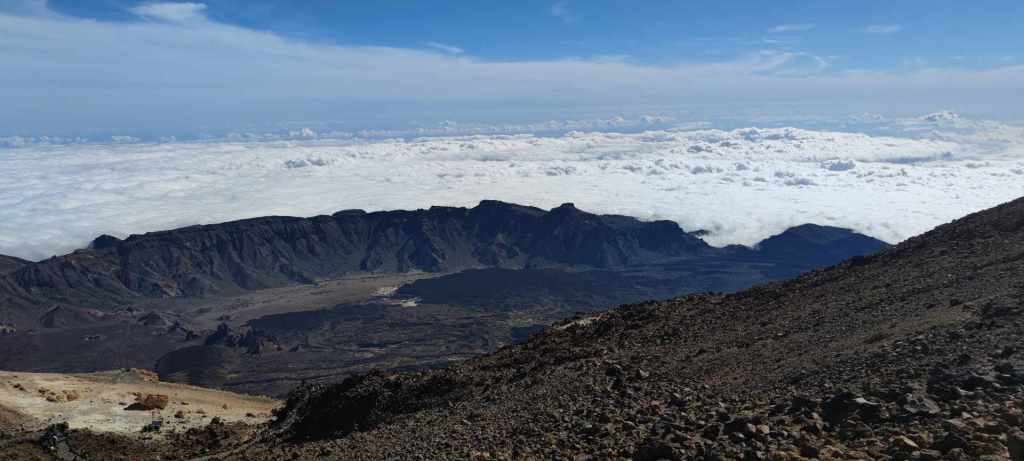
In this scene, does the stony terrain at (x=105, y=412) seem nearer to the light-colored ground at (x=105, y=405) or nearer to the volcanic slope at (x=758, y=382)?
the light-colored ground at (x=105, y=405)

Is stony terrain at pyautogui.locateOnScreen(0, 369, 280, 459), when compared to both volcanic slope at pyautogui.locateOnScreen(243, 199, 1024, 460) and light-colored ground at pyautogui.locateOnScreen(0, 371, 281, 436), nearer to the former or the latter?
light-colored ground at pyautogui.locateOnScreen(0, 371, 281, 436)

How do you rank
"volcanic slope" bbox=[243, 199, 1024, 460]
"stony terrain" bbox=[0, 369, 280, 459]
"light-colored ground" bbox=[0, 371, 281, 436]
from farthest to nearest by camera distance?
1. "light-colored ground" bbox=[0, 371, 281, 436]
2. "stony terrain" bbox=[0, 369, 280, 459]
3. "volcanic slope" bbox=[243, 199, 1024, 460]

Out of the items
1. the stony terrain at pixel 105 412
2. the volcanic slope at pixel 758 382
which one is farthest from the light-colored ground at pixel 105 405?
the volcanic slope at pixel 758 382

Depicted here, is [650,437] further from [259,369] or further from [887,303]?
[259,369]

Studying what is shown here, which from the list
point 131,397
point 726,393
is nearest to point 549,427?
point 726,393

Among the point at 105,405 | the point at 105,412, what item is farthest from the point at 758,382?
the point at 105,405

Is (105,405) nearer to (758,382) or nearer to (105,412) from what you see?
(105,412)

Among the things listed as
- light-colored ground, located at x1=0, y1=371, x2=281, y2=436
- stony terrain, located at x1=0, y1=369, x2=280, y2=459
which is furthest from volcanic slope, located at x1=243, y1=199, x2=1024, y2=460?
light-colored ground, located at x1=0, y1=371, x2=281, y2=436

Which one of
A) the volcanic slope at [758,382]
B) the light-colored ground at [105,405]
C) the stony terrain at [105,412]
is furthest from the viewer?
the light-colored ground at [105,405]

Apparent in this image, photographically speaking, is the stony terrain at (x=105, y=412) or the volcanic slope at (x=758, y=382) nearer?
the volcanic slope at (x=758, y=382)
